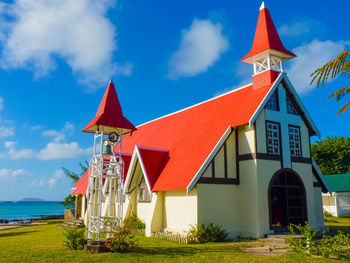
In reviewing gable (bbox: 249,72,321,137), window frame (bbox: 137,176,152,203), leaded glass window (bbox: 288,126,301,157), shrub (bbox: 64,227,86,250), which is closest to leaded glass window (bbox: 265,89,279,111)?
gable (bbox: 249,72,321,137)

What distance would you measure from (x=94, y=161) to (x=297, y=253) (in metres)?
10.1

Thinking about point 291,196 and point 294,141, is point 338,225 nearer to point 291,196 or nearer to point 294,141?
point 291,196

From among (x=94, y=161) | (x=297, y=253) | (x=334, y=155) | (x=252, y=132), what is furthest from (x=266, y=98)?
(x=334, y=155)

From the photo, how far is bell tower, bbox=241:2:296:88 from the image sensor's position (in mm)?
20688

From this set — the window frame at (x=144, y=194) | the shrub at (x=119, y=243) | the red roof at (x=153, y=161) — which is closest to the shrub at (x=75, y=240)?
the shrub at (x=119, y=243)

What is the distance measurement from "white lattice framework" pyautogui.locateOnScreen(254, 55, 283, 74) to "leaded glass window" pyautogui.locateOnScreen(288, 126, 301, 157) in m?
3.90

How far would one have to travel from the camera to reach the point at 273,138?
19.5 meters

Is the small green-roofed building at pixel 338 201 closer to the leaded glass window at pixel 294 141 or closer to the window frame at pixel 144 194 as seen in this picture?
the leaded glass window at pixel 294 141

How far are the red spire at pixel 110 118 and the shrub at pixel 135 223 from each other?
675 cm

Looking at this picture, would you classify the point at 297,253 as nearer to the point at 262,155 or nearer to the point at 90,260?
the point at 262,155

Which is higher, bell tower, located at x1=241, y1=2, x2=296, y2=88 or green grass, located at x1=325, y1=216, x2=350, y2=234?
bell tower, located at x1=241, y1=2, x2=296, y2=88

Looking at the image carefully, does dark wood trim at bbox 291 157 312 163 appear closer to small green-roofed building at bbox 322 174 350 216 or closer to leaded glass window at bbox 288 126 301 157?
leaded glass window at bbox 288 126 301 157

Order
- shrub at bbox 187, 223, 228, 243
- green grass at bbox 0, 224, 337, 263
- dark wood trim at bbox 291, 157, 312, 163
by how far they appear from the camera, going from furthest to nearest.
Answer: dark wood trim at bbox 291, 157, 312, 163, shrub at bbox 187, 223, 228, 243, green grass at bbox 0, 224, 337, 263

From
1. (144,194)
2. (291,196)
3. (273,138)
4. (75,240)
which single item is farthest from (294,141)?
(75,240)
